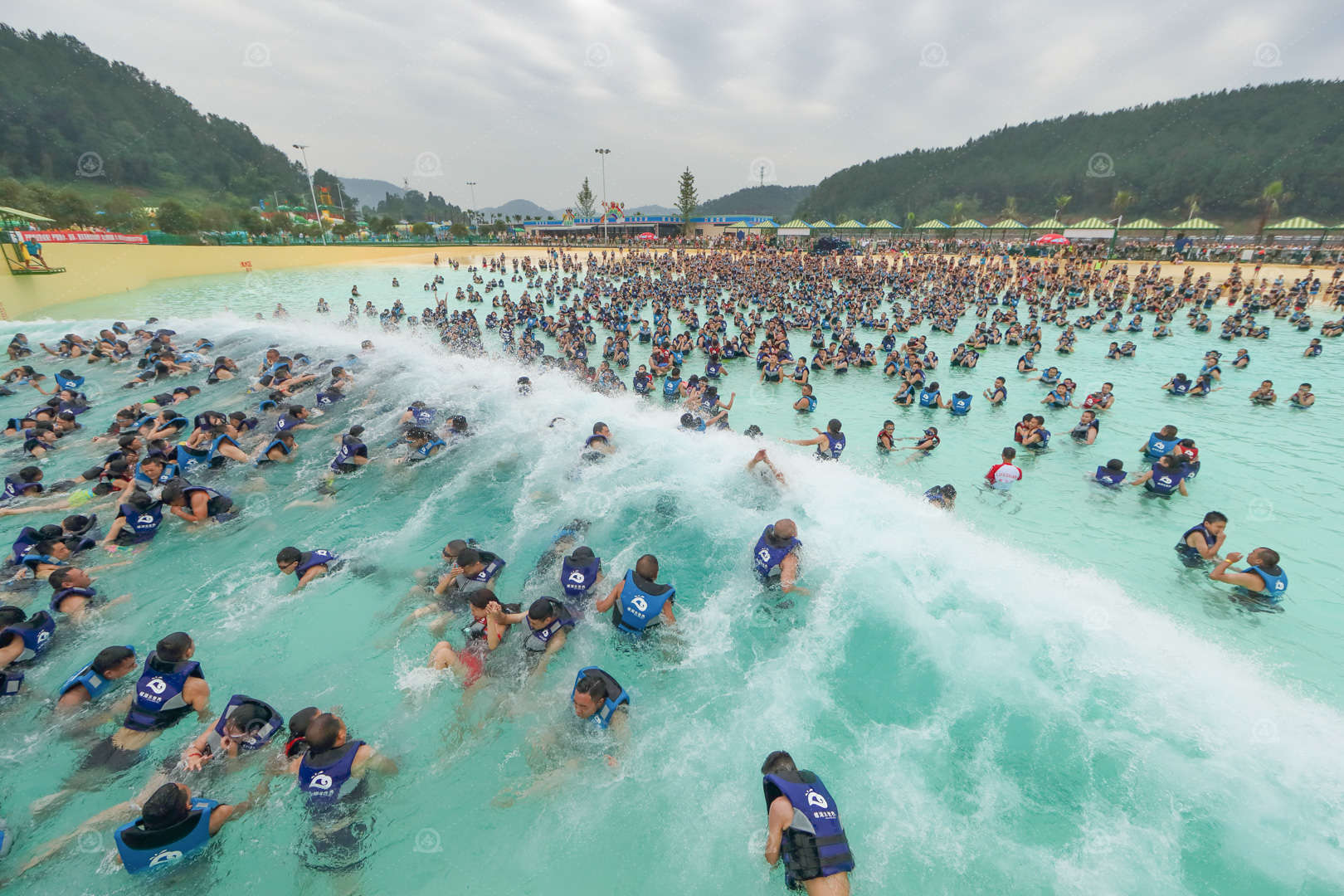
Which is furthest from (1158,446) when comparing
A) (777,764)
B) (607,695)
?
(607,695)

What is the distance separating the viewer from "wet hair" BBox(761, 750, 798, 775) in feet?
13.7

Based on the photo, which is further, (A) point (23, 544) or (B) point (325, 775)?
(A) point (23, 544)

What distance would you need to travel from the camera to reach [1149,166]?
315 feet

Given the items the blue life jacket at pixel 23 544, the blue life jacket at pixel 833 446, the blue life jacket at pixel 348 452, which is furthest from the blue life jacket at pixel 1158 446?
the blue life jacket at pixel 23 544

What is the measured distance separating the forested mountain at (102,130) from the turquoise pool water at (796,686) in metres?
124

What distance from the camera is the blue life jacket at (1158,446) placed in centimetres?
1136

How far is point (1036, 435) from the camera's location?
40.2ft

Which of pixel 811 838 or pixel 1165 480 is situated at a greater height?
pixel 1165 480

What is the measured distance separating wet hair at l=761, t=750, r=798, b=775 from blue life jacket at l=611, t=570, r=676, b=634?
2235mm

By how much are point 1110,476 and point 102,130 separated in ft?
510

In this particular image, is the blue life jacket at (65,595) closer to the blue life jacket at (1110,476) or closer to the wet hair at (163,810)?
the wet hair at (163,810)

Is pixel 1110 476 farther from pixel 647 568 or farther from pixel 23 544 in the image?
pixel 23 544

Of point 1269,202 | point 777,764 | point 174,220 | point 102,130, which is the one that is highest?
point 102,130

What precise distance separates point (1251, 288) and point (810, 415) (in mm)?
32633
